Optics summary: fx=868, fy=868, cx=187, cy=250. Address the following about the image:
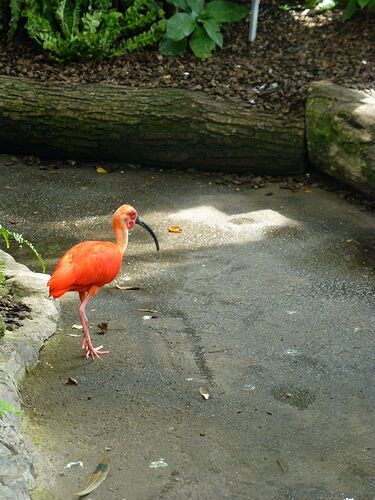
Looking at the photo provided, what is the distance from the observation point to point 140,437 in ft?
14.1

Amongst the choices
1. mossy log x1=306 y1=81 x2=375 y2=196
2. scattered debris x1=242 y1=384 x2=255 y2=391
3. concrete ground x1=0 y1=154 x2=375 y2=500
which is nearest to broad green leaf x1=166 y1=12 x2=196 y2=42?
mossy log x1=306 y1=81 x2=375 y2=196

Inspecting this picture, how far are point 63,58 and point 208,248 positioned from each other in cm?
329

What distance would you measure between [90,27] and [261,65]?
181 cm

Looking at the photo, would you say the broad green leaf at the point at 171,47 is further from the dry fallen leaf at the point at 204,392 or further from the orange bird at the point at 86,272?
the dry fallen leaf at the point at 204,392

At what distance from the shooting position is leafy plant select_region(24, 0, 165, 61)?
891cm

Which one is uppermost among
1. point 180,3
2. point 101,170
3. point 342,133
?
point 180,3

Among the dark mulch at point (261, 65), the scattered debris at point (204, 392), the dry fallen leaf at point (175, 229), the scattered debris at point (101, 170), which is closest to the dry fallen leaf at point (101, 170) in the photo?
the scattered debris at point (101, 170)

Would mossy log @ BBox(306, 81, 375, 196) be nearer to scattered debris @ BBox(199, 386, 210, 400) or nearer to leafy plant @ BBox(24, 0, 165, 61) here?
leafy plant @ BBox(24, 0, 165, 61)

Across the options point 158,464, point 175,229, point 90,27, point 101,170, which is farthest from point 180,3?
point 158,464

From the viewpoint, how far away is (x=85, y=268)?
497cm

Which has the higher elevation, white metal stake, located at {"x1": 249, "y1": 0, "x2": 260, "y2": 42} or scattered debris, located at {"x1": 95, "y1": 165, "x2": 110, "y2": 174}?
white metal stake, located at {"x1": 249, "y1": 0, "x2": 260, "y2": 42}

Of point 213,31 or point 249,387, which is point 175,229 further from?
point 213,31

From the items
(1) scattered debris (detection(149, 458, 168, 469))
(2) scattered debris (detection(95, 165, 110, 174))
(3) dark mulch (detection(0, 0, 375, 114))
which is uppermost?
(3) dark mulch (detection(0, 0, 375, 114))

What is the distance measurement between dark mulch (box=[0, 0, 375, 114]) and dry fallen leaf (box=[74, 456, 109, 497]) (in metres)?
4.85
